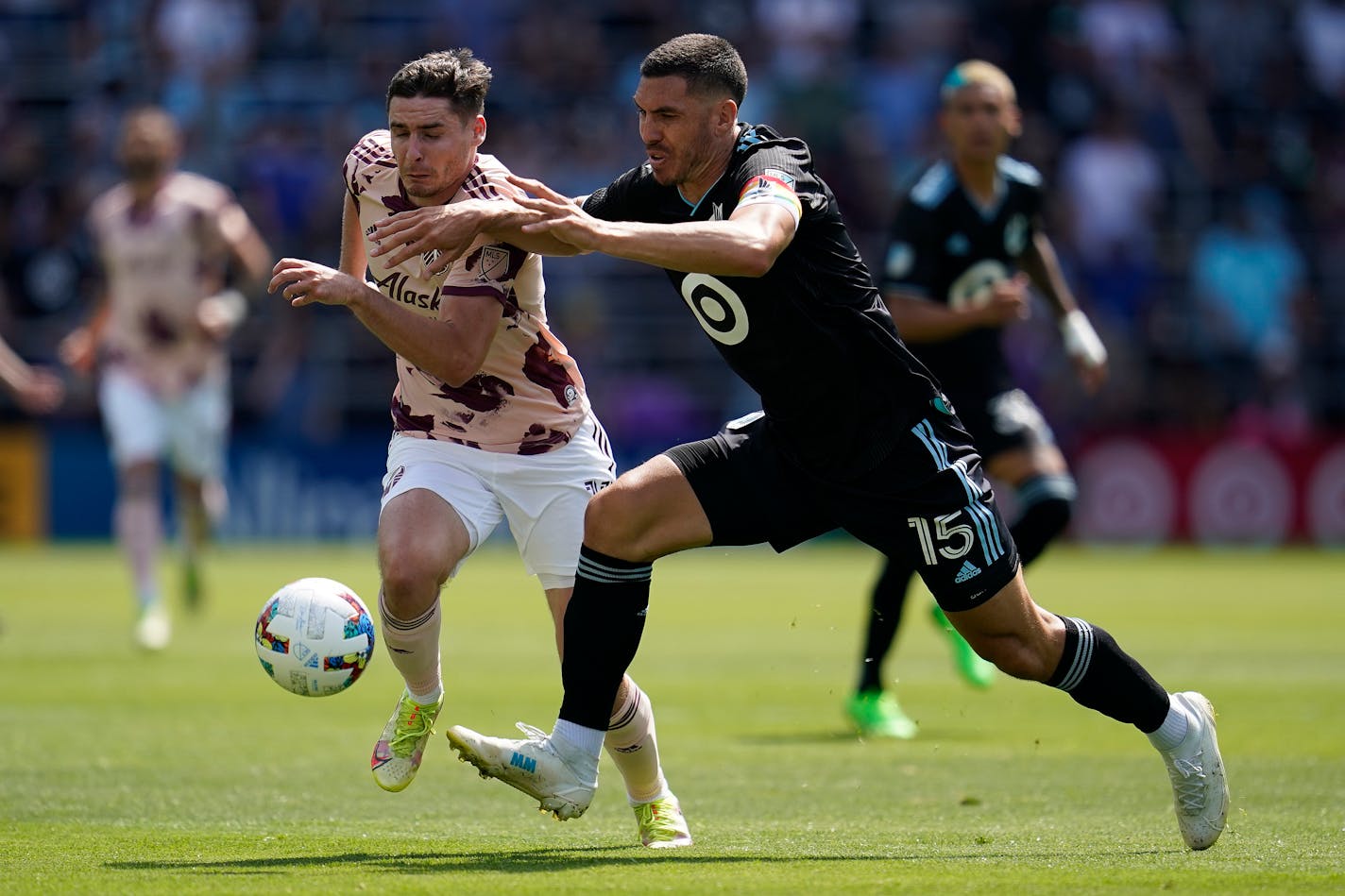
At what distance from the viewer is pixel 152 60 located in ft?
77.4

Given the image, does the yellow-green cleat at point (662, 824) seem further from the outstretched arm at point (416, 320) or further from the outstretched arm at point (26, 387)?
the outstretched arm at point (26, 387)

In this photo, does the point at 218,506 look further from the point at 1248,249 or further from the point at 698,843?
the point at 1248,249

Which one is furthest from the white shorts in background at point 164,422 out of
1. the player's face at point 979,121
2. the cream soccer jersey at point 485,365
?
the cream soccer jersey at point 485,365

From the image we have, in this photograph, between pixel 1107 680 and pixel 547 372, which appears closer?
pixel 1107 680

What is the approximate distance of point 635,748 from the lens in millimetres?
6301

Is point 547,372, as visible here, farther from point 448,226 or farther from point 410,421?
point 448,226

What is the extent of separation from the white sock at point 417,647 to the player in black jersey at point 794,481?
23.3 inches

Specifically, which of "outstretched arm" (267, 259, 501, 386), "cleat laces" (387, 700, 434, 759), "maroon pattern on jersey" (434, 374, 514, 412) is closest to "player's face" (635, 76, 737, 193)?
"outstretched arm" (267, 259, 501, 386)

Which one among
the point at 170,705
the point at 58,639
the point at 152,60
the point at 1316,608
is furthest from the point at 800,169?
the point at 152,60

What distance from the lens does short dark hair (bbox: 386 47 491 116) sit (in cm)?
617

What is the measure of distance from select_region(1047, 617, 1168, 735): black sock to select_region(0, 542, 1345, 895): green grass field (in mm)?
439

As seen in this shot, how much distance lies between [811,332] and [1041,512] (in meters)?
3.77

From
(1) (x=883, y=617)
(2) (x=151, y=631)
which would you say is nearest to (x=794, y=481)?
(1) (x=883, y=617)

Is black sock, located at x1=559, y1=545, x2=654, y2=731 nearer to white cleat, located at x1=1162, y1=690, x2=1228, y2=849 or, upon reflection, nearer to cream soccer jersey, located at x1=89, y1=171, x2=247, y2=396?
white cleat, located at x1=1162, y1=690, x2=1228, y2=849
